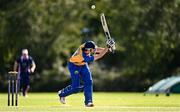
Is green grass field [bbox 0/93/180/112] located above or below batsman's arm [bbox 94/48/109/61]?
below

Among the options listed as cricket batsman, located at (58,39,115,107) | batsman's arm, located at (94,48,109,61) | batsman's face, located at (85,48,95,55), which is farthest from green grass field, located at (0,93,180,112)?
batsman's face, located at (85,48,95,55)

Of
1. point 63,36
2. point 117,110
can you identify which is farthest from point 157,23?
point 117,110

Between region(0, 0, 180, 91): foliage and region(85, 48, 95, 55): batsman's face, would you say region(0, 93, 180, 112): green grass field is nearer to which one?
region(85, 48, 95, 55): batsman's face

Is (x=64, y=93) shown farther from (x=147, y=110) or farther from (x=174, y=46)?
(x=174, y=46)

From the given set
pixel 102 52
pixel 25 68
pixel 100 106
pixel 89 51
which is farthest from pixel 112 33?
pixel 89 51

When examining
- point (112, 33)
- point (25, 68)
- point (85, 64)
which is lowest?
point (85, 64)

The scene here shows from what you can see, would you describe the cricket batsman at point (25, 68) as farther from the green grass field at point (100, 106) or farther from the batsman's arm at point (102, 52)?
the batsman's arm at point (102, 52)

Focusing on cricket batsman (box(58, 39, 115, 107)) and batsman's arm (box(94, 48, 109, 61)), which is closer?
cricket batsman (box(58, 39, 115, 107))

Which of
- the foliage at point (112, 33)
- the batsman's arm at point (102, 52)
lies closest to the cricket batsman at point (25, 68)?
the batsman's arm at point (102, 52)

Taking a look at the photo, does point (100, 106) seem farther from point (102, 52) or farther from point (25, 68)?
point (25, 68)

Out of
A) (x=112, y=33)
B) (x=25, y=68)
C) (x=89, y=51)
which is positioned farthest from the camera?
(x=112, y=33)

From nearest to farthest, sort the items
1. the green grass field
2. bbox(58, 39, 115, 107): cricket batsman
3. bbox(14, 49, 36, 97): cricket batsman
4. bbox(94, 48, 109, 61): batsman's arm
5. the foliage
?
the green grass field < bbox(58, 39, 115, 107): cricket batsman < bbox(94, 48, 109, 61): batsman's arm < bbox(14, 49, 36, 97): cricket batsman < the foliage

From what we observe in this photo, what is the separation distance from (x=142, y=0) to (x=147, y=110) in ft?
126

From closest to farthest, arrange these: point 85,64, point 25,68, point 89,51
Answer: point 89,51 → point 85,64 → point 25,68
